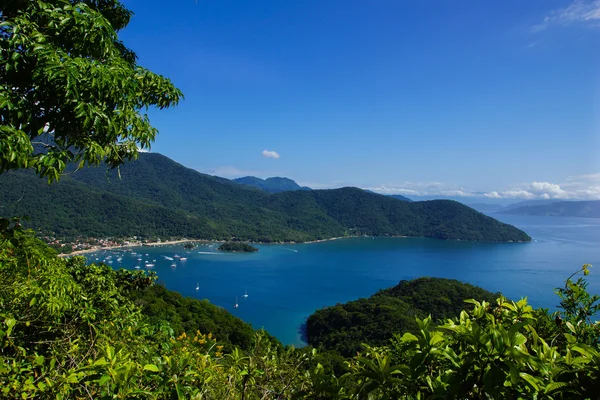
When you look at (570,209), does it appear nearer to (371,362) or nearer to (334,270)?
(334,270)

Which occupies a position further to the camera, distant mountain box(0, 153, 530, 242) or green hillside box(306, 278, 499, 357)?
distant mountain box(0, 153, 530, 242)

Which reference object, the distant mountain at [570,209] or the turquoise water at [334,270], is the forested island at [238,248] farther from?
the distant mountain at [570,209]

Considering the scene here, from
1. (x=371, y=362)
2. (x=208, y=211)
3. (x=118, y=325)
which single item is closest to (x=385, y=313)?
(x=118, y=325)

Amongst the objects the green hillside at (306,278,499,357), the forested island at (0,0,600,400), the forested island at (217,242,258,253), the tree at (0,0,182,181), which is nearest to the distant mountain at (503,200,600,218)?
the forested island at (217,242,258,253)

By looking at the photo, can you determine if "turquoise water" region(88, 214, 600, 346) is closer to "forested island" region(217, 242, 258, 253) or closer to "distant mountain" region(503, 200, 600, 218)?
"forested island" region(217, 242, 258, 253)

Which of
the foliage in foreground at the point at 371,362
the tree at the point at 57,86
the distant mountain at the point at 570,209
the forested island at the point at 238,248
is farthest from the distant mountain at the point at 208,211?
the distant mountain at the point at 570,209

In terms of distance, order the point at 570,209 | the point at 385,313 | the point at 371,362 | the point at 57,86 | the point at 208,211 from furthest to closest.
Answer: the point at 570,209 → the point at 208,211 → the point at 385,313 → the point at 57,86 → the point at 371,362

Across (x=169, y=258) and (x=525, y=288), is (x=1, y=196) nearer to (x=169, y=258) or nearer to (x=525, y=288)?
(x=169, y=258)
